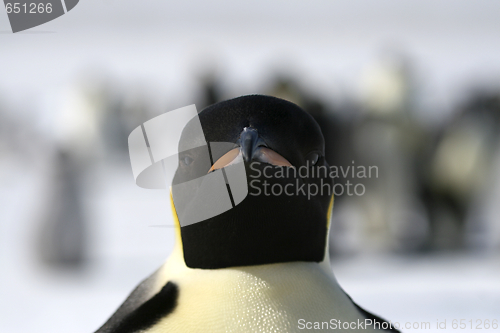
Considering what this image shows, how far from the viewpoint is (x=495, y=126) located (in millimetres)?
5344

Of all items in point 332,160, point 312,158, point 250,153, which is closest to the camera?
point 250,153

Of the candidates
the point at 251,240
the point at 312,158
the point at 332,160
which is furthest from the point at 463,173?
the point at 251,240

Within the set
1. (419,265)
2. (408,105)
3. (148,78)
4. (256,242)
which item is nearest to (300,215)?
(256,242)

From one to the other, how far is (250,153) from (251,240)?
0.22 meters

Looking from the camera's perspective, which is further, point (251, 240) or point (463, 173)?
point (463, 173)

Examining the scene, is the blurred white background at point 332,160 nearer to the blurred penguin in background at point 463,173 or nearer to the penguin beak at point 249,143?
the blurred penguin in background at point 463,173

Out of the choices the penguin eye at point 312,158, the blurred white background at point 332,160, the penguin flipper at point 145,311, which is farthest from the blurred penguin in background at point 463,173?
the penguin flipper at point 145,311

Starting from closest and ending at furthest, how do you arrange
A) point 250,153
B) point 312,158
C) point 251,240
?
point 250,153 → point 251,240 → point 312,158

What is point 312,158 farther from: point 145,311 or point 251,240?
point 145,311

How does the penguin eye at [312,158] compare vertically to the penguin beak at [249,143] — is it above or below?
below

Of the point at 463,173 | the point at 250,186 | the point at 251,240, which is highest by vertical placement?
the point at 250,186

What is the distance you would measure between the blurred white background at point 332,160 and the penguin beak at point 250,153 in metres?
1.60

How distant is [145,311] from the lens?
1117 millimetres

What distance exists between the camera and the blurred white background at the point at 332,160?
3.38 m
